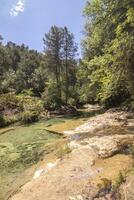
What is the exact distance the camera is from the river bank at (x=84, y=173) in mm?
6957

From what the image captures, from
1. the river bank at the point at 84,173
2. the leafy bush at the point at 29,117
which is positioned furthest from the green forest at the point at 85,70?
the river bank at the point at 84,173

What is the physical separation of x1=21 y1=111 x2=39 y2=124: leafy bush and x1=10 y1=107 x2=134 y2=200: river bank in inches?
509

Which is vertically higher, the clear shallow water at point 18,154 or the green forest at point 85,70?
the green forest at point 85,70

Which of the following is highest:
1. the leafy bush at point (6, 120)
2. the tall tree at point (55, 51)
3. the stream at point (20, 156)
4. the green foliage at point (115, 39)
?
the tall tree at point (55, 51)

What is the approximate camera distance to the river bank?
6.96 meters

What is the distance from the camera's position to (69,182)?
752 centimetres

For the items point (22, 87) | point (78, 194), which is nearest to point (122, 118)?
point (78, 194)

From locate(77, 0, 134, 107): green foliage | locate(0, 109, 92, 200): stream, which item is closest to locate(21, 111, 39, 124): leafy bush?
locate(0, 109, 92, 200): stream

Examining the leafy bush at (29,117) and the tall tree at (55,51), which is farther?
the tall tree at (55,51)

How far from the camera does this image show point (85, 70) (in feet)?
109

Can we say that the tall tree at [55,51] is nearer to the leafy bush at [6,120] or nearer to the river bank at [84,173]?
the leafy bush at [6,120]

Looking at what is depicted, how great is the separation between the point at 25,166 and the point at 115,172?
4.04 meters

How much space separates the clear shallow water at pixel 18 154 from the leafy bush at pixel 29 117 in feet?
24.1

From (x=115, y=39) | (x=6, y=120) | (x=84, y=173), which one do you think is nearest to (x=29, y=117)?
(x=6, y=120)
